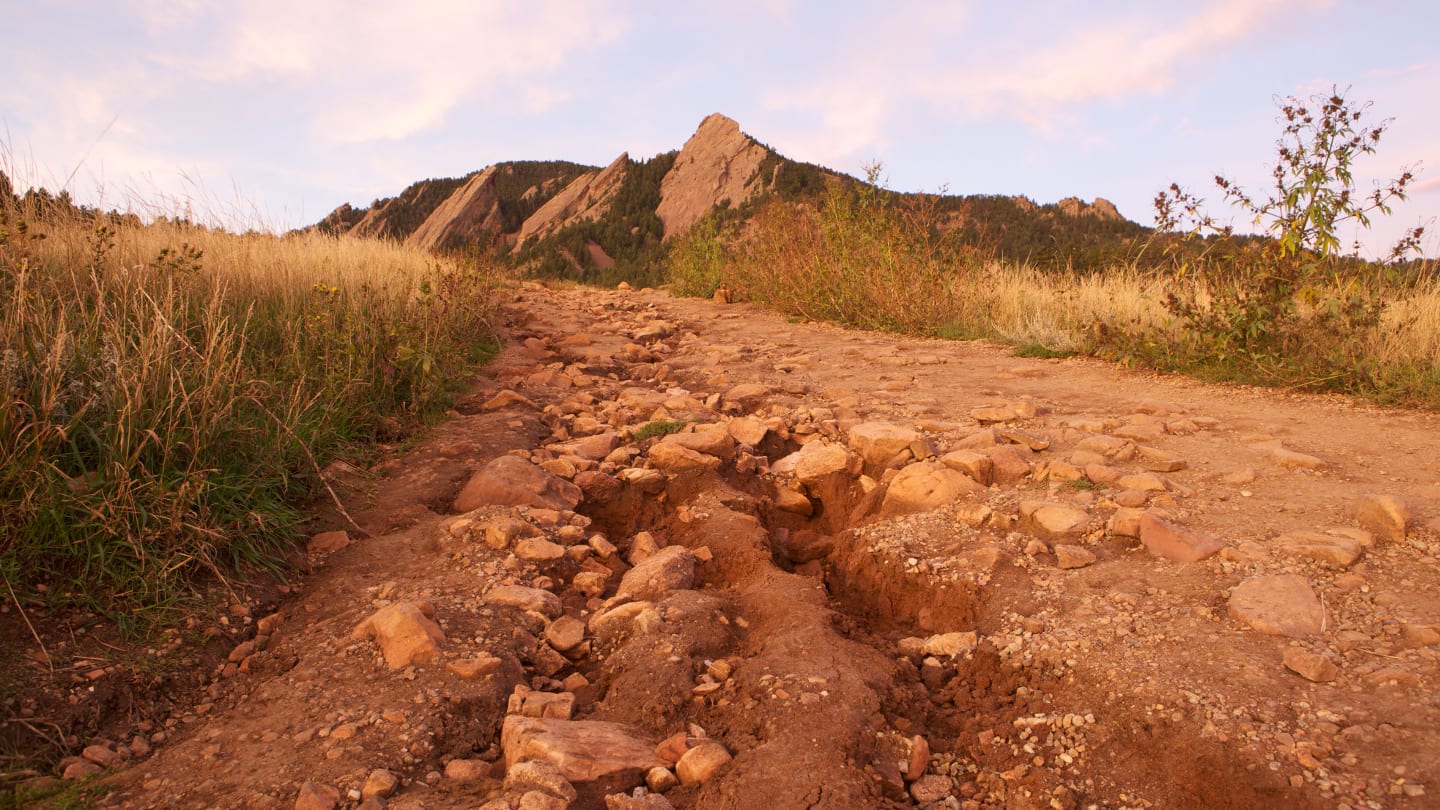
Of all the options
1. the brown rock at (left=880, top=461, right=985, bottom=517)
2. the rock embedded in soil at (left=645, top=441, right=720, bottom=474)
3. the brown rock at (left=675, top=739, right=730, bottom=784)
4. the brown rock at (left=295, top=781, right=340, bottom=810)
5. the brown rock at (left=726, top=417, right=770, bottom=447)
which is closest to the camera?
the brown rock at (left=295, top=781, right=340, bottom=810)

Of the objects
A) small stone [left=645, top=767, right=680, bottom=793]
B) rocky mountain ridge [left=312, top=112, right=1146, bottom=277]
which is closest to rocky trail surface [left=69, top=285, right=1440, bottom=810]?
small stone [left=645, top=767, right=680, bottom=793]

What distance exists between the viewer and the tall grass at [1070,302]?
4.77 m

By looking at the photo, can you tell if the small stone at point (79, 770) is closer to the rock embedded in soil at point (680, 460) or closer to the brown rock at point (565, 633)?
the brown rock at point (565, 633)

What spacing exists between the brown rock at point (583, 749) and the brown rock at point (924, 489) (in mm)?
1649

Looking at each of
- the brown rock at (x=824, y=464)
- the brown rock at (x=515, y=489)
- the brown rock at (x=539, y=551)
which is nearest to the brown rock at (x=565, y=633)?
the brown rock at (x=539, y=551)

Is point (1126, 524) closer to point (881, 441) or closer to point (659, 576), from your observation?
point (881, 441)

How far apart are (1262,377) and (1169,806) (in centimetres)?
430

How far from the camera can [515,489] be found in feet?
10.7

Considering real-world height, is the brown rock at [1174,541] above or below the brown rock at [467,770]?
above

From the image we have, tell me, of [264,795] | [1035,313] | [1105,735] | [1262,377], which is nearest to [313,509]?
[264,795]

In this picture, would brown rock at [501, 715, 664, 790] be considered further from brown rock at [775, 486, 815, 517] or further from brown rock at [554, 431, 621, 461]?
brown rock at [554, 431, 621, 461]

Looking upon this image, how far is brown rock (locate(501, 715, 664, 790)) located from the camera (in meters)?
1.72

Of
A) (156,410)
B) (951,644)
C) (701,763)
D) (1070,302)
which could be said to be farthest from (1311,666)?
(1070,302)

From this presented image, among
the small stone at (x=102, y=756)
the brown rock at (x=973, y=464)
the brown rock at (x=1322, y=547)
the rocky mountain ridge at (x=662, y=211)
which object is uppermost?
the rocky mountain ridge at (x=662, y=211)
